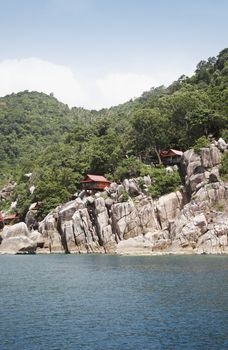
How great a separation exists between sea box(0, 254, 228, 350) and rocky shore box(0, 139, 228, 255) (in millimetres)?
15491

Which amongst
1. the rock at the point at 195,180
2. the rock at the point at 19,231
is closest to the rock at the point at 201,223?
the rock at the point at 195,180

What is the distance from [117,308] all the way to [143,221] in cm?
4504

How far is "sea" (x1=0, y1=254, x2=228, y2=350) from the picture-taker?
930 inches

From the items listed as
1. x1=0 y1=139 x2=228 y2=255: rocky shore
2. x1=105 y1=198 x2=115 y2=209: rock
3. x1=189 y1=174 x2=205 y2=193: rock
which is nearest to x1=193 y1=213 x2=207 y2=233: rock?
x1=0 y1=139 x2=228 y2=255: rocky shore

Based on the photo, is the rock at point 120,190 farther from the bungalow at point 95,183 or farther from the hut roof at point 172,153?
the hut roof at point 172,153

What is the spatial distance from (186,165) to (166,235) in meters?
13.9

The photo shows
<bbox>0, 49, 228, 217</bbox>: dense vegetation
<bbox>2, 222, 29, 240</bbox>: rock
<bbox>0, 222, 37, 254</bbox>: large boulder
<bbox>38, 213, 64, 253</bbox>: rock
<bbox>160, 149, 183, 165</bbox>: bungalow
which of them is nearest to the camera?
<bbox>38, 213, 64, 253</bbox>: rock

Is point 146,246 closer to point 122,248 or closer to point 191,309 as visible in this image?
point 122,248

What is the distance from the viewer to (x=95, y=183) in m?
89.2

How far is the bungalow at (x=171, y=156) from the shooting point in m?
85.8

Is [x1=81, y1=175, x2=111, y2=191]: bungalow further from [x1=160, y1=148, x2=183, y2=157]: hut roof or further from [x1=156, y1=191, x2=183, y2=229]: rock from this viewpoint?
[x1=156, y1=191, x2=183, y2=229]: rock

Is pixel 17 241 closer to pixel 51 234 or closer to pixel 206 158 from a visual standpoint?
pixel 51 234

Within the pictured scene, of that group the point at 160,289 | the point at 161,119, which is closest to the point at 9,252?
the point at 161,119

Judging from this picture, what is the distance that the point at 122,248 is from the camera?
73.7 metres
